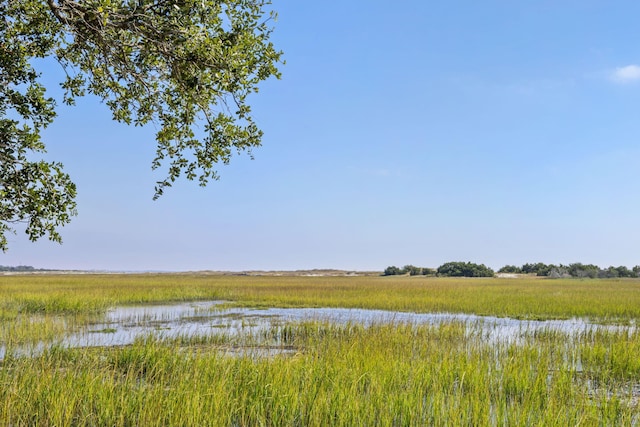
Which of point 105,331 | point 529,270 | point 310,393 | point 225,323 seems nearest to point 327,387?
point 310,393

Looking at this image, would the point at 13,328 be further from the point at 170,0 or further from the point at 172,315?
the point at 170,0

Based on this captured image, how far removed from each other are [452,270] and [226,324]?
98404 millimetres

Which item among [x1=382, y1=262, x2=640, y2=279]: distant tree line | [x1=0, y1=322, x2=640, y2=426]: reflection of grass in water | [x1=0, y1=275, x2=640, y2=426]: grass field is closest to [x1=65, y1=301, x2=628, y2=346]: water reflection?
[x1=0, y1=275, x2=640, y2=426]: grass field

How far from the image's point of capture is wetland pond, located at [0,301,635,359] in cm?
1330

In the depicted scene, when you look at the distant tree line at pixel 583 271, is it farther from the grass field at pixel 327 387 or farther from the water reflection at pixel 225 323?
the grass field at pixel 327 387

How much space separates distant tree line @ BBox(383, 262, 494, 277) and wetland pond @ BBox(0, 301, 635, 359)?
8705 centimetres

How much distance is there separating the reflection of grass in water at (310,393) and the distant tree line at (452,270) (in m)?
98.8

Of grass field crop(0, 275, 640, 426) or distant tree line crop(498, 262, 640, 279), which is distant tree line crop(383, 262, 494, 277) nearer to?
distant tree line crop(498, 262, 640, 279)

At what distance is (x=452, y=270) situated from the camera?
354ft

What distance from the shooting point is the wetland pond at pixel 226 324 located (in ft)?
43.6

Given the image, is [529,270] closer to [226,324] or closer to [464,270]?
[464,270]

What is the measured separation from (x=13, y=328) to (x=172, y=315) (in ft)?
21.7

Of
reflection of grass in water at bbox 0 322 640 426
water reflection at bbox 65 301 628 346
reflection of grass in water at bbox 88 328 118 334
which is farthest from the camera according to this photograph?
reflection of grass in water at bbox 88 328 118 334

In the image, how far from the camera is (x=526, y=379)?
7641 mm
